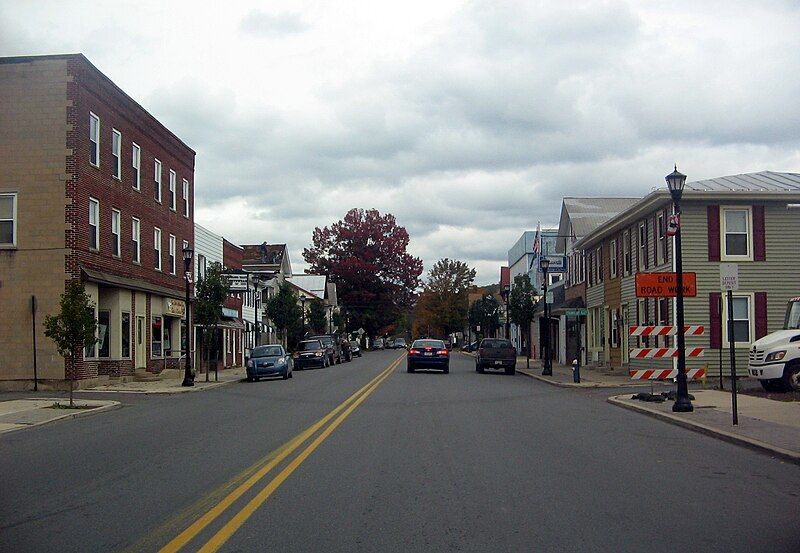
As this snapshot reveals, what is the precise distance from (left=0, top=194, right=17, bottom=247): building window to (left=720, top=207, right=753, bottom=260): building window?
77.9ft

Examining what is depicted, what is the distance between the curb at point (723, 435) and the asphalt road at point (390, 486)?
22 cm

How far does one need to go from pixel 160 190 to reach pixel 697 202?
22420 millimetres

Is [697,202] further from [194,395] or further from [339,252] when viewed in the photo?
[339,252]

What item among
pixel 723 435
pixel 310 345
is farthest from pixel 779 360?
pixel 310 345

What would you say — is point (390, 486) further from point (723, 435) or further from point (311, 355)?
point (311, 355)

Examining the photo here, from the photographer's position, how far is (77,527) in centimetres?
800

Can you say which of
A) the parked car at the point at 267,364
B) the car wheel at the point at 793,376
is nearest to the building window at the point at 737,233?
the car wheel at the point at 793,376

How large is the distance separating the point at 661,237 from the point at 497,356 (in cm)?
1109

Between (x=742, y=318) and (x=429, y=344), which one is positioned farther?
(x=429, y=344)

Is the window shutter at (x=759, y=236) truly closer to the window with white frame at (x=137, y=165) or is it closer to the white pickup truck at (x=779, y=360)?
the white pickup truck at (x=779, y=360)

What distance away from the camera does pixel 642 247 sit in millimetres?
34312

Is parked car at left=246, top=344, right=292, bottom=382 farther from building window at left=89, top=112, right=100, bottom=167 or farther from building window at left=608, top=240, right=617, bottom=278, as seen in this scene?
building window at left=608, top=240, right=617, bottom=278

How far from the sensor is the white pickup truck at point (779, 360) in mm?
22578

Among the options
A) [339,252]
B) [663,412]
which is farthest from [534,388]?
[339,252]
